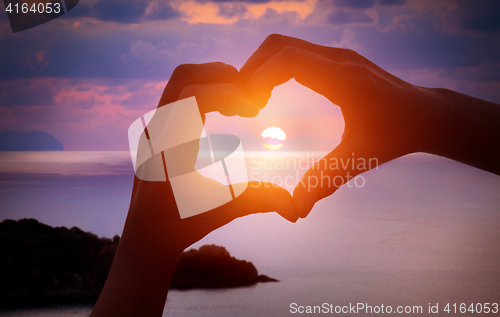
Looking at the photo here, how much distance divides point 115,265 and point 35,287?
4.24 feet

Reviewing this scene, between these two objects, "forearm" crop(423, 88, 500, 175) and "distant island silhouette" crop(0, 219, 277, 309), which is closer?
"forearm" crop(423, 88, 500, 175)

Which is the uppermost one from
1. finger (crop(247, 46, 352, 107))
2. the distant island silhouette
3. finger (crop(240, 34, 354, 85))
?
finger (crop(240, 34, 354, 85))

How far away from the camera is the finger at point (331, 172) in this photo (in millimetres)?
684

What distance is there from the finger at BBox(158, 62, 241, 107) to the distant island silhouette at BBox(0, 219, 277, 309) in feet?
3.96

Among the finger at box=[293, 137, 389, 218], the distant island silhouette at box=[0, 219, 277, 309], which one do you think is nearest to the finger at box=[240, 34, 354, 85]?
the finger at box=[293, 137, 389, 218]

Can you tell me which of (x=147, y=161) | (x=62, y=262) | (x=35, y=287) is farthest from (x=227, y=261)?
(x=147, y=161)

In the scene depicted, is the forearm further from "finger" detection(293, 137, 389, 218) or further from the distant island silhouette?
the distant island silhouette

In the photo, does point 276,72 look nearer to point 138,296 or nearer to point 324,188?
point 324,188

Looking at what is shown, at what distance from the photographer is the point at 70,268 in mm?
1733

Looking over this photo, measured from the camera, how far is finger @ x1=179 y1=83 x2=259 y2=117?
729 millimetres

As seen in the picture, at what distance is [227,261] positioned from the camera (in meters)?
1.74

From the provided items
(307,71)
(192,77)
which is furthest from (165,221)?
(307,71)

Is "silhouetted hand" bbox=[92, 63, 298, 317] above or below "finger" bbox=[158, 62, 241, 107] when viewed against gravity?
below

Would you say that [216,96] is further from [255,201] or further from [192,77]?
[255,201]
